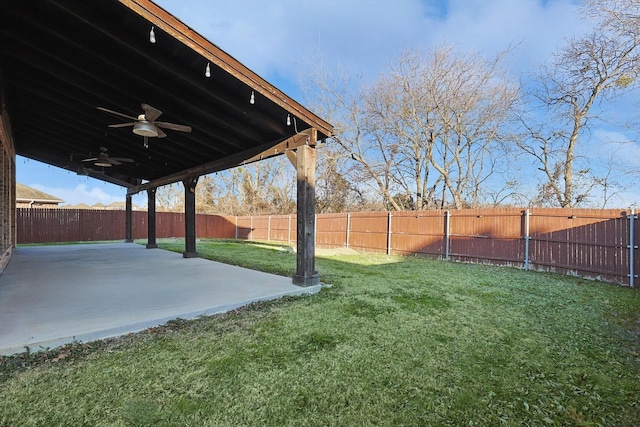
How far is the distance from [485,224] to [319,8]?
804 cm

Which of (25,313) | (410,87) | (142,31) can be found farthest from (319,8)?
(25,313)

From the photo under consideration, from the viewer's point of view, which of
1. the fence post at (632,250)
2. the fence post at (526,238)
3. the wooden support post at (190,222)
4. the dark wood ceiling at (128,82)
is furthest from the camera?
the wooden support post at (190,222)

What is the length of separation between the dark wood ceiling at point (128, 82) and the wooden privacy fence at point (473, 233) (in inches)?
215

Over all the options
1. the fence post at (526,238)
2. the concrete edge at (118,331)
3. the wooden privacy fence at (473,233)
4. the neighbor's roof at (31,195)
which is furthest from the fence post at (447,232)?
the neighbor's roof at (31,195)

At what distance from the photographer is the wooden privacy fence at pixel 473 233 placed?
5.80 meters

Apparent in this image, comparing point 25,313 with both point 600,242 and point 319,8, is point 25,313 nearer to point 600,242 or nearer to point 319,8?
point 600,242

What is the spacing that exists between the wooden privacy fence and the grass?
289cm

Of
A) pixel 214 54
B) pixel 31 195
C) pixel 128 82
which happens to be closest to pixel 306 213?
pixel 214 54

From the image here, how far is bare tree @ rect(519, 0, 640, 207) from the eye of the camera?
7.49 m

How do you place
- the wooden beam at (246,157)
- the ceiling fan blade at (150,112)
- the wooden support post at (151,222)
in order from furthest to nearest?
the wooden support post at (151,222)
the wooden beam at (246,157)
the ceiling fan blade at (150,112)

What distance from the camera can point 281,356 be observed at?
2303 mm

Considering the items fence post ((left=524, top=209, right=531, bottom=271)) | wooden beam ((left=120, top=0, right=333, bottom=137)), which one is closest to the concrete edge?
wooden beam ((left=120, top=0, right=333, bottom=137))

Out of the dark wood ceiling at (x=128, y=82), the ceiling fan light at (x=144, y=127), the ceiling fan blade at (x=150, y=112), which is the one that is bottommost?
the ceiling fan light at (x=144, y=127)

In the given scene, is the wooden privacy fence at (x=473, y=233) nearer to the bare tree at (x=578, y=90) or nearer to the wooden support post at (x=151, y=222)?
the bare tree at (x=578, y=90)
